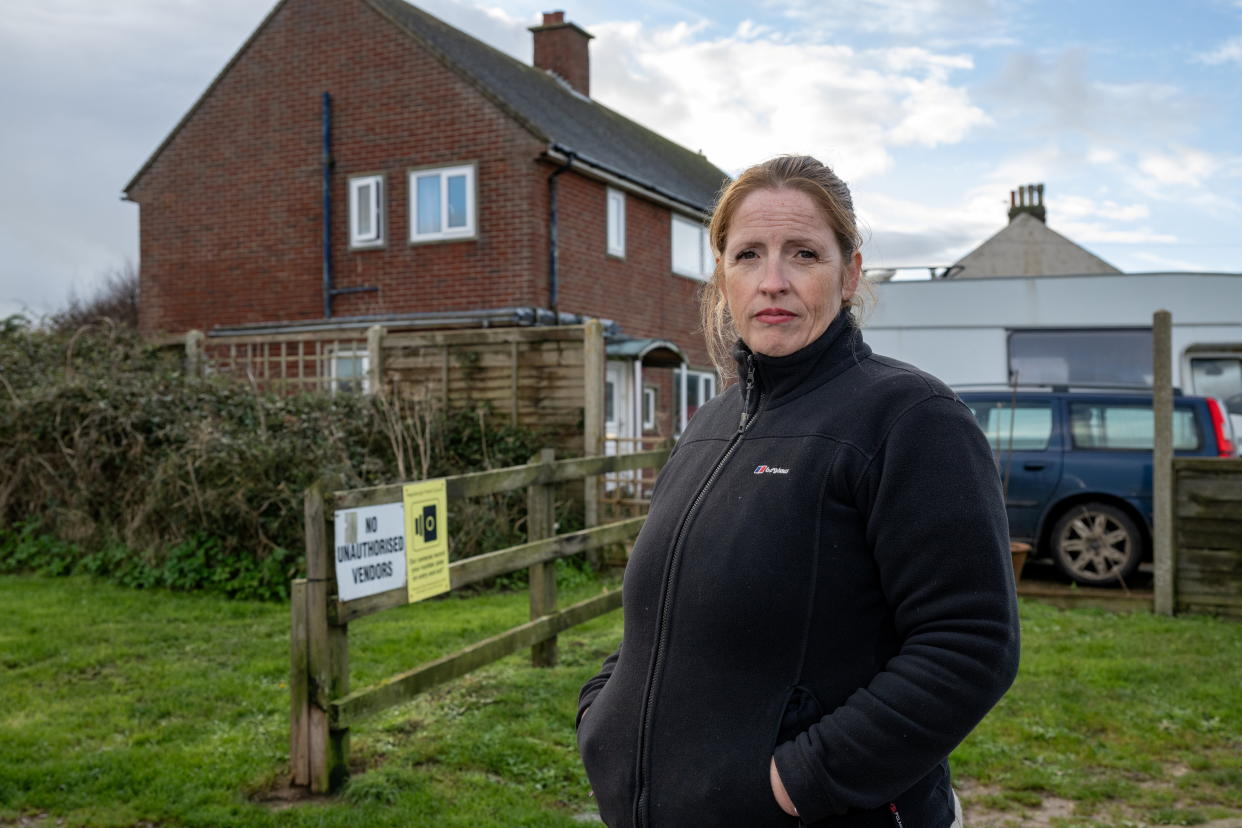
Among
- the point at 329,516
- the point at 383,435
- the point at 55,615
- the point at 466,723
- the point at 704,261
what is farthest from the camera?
the point at 704,261

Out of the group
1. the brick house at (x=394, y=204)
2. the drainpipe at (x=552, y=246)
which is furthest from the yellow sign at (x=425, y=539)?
the drainpipe at (x=552, y=246)

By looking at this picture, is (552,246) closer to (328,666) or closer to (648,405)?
(648,405)

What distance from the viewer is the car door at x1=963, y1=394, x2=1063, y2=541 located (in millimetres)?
10383

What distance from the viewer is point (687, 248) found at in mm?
22109

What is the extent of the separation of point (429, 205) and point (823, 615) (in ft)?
54.6

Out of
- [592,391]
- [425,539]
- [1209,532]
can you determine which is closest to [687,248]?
[592,391]

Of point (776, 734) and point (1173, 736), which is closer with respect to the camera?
point (776, 734)

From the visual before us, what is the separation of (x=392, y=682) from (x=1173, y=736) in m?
3.99

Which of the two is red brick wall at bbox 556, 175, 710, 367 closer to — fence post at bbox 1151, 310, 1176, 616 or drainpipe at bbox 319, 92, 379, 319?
Result: drainpipe at bbox 319, 92, 379, 319

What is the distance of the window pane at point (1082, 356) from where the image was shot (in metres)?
12.9

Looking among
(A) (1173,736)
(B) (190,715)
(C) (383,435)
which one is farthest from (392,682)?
(C) (383,435)

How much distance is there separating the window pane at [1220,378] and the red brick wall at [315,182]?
8.94 metres

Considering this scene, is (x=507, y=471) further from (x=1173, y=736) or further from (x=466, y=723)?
(x=1173, y=736)

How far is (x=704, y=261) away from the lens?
22.8m
